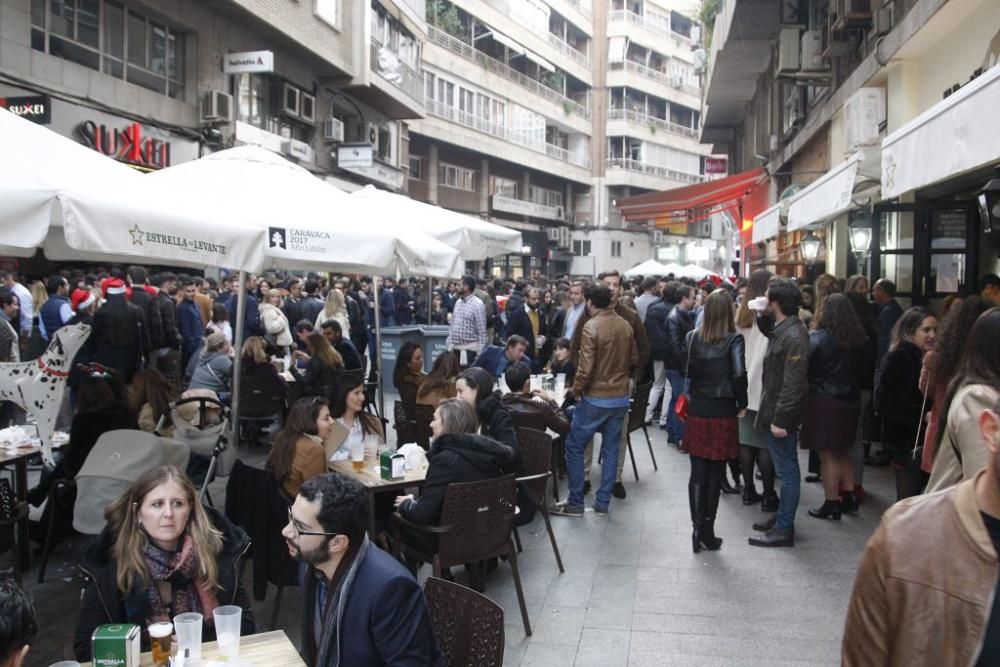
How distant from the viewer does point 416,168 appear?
36.4m

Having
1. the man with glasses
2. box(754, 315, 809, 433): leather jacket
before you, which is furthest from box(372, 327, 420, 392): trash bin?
the man with glasses

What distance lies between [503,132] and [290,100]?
20316 mm

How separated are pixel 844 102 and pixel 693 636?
34.2 ft

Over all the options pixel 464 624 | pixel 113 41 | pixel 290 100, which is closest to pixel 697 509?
pixel 464 624

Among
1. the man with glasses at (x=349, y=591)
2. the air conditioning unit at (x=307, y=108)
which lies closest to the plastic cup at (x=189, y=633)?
the man with glasses at (x=349, y=591)

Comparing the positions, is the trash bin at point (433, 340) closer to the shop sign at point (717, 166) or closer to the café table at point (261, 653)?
the café table at point (261, 653)

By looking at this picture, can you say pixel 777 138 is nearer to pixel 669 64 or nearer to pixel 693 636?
pixel 693 636

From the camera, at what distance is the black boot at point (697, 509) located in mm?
6191

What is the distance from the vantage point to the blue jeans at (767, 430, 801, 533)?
6.23 metres

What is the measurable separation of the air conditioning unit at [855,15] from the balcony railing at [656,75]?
40.9 m

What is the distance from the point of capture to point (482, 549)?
4.91m

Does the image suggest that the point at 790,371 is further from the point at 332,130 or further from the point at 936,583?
the point at 332,130

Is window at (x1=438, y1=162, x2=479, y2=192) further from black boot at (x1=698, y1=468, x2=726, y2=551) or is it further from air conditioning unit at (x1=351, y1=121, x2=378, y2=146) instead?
black boot at (x1=698, y1=468, x2=726, y2=551)

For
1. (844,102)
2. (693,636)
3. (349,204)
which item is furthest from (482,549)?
(844,102)
